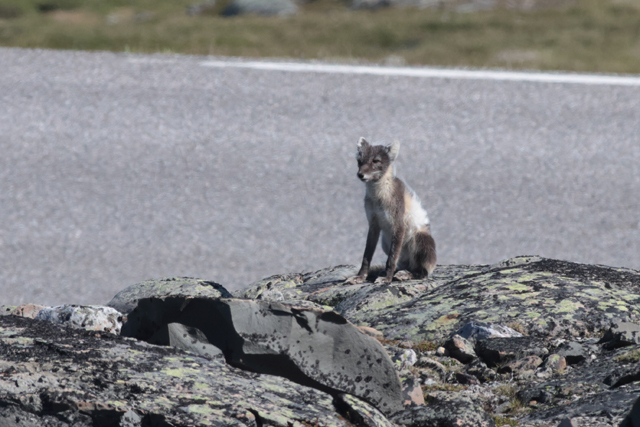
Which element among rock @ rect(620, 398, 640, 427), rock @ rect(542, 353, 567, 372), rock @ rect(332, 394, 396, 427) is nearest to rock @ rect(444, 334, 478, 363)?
rock @ rect(542, 353, 567, 372)

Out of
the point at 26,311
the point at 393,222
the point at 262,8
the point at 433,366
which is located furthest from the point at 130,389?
the point at 262,8

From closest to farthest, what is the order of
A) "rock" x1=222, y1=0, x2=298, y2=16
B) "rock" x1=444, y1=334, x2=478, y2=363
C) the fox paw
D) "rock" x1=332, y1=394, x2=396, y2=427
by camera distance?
"rock" x1=332, y1=394, x2=396, y2=427
"rock" x1=444, y1=334, x2=478, y2=363
the fox paw
"rock" x1=222, y1=0, x2=298, y2=16

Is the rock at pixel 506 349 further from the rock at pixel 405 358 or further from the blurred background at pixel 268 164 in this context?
the blurred background at pixel 268 164

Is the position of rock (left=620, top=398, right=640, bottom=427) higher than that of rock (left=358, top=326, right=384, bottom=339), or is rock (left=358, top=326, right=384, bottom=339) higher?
rock (left=620, top=398, right=640, bottom=427)

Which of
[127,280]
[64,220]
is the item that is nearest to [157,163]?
[64,220]

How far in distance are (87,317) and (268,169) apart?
380 centimetres

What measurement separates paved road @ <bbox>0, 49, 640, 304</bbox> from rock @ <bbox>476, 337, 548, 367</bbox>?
2759 mm

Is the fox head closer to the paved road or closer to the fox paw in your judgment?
the fox paw

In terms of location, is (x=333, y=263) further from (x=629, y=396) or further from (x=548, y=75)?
(x=548, y=75)

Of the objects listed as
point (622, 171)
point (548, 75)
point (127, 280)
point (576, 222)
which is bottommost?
point (127, 280)

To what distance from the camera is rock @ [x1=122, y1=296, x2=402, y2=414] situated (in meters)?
3.68

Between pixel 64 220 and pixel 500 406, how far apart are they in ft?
17.1

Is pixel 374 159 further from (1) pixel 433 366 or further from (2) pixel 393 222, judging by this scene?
(1) pixel 433 366

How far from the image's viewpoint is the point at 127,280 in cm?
684
